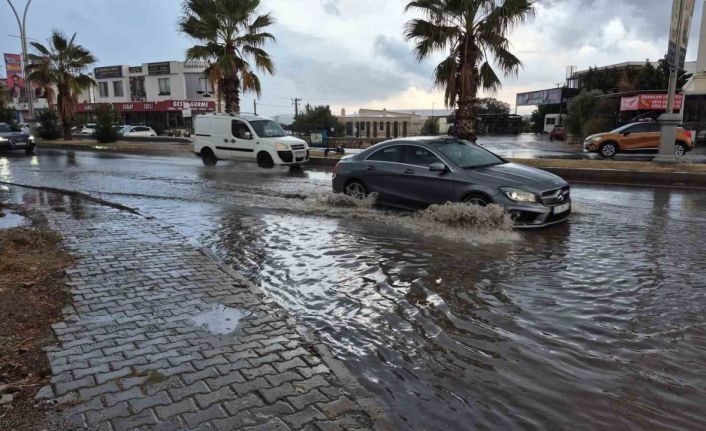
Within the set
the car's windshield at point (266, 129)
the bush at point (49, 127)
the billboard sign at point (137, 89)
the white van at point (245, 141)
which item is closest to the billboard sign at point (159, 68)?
the billboard sign at point (137, 89)

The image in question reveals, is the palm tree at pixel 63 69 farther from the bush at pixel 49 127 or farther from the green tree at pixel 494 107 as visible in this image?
the green tree at pixel 494 107

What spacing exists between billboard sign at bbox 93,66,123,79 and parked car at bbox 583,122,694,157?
59381mm

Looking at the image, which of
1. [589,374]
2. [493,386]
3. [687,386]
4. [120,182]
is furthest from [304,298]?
[120,182]

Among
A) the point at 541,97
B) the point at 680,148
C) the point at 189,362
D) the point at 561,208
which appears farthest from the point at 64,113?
the point at 541,97

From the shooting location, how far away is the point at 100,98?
67.4 meters

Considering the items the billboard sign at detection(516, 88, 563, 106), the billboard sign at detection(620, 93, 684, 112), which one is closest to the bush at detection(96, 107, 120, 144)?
the billboard sign at detection(620, 93, 684, 112)

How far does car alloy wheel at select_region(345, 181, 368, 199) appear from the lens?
10.1 meters

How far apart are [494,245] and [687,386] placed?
3.75 metres

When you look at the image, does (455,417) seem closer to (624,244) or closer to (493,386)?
(493,386)

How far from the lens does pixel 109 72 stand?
6606 cm

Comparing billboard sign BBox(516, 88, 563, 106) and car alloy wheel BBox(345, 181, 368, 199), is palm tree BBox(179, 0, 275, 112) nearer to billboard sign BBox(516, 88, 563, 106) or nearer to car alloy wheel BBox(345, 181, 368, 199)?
car alloy wheel BBox(345, 181, 368, 199)

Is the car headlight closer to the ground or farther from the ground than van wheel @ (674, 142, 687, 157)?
closer to the ground

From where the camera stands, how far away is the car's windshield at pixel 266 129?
60.6 ft

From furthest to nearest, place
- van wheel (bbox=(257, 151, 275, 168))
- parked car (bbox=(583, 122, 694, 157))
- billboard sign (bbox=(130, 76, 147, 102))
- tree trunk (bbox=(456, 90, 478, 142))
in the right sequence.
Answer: billboard sign (bbox=(130, 76, 147, 102))
parked car (bbox=(583, 122, 694, 157))
van wheel (bbox=(257, 151, 275, 168))
tree trunk (bbox=(456, 90, 478, 142))
